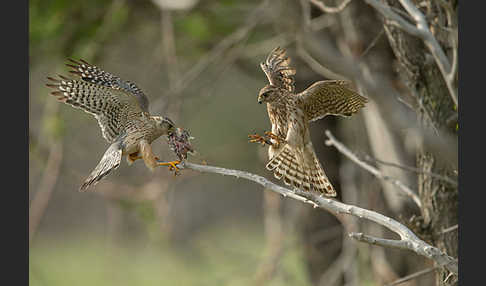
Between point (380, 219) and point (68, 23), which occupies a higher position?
point (68, 23)

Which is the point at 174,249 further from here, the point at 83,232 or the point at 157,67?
the point at 83,232

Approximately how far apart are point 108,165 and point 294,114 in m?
0.91

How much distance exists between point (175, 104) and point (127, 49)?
338cm

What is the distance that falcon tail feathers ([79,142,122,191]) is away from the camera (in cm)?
254

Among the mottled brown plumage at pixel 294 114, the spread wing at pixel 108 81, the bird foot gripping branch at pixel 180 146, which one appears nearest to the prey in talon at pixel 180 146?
the bird foot gripping branch at pixel 180 146

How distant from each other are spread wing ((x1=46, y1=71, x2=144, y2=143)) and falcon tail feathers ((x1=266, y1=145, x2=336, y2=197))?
73 cm

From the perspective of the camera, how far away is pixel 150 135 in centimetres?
303

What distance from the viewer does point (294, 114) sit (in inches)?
115

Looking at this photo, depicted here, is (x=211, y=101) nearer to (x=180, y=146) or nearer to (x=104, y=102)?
(x=104, y=102)

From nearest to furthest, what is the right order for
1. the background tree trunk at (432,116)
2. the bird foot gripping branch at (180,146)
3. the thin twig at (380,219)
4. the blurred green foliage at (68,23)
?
the thin twig at (380,219)
the bird foot gripping branch at (180,146)
the background tree trunk at (432,116)
the blurred green foliage at (68,23)

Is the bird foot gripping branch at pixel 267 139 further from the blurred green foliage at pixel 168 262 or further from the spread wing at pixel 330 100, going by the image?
the blurred green foliage at pixel 168 262

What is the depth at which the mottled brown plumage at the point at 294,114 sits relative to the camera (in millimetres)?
2773

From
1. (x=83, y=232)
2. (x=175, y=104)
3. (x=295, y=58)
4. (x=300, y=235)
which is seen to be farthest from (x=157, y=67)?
(x=83, y=232)

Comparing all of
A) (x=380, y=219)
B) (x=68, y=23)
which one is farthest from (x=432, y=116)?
(x=68, y=23)
